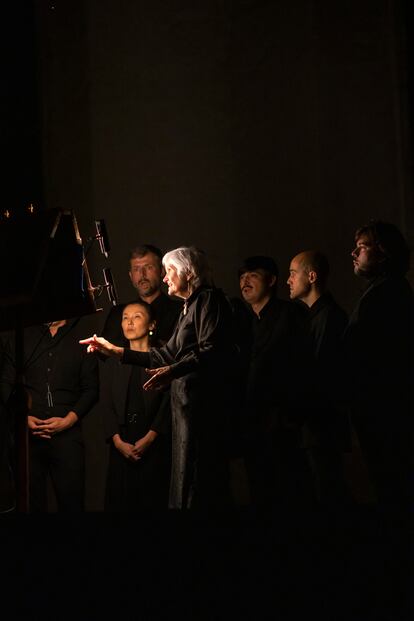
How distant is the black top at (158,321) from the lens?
4589 millimetres

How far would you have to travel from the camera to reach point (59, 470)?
441 centimetres

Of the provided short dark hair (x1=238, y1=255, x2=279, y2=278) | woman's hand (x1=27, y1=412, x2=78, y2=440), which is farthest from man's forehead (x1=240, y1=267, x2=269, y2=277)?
woman's hand (x1=27, y1=412, x2=78, y2=440)

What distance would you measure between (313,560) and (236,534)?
1.03ft

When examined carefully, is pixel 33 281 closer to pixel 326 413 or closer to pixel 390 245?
pixel 390 245

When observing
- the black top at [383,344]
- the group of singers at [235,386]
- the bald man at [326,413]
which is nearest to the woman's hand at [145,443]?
the group of singers at [235,386]

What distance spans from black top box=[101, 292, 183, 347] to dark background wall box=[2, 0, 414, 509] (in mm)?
1142

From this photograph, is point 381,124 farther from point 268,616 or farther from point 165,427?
point 268,616

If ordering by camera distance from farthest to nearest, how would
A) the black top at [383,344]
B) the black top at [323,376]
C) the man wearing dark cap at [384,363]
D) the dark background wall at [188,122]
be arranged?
the dark background wall at [188,122] → the black top at [323,376] → the black top at [383,344] → the man wearing dark cap at [384,363]

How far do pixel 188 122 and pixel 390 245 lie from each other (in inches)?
104

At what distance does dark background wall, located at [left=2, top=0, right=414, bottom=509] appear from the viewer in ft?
18.6

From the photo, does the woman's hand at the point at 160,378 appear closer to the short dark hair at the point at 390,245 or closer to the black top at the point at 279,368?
the black top at the point at 279,368

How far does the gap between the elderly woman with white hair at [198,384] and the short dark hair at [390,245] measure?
721mm

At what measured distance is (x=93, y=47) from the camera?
5969 millimetres

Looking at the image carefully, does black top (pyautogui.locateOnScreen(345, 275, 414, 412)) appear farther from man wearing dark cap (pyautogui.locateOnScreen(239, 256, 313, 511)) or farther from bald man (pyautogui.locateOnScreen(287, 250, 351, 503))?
man wearing dark cap (pyautogui.locateOnScreen(239, 256, 313, 511))
